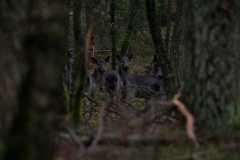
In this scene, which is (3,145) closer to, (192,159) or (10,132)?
(10,132)

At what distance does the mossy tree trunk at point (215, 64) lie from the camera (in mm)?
7652

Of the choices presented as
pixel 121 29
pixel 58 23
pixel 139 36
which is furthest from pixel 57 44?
pixel 139 36

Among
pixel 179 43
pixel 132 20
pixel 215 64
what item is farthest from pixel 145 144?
pixel 132 20

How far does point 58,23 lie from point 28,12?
0.31 metres

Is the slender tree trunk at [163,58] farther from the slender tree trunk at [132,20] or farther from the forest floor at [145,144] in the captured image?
the slender tree trunk at [132,20]

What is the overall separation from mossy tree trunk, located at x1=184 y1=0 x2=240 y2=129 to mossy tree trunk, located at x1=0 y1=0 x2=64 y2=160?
2.19m

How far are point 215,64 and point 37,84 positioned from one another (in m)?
2.53

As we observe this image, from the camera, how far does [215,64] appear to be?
7.66 metres

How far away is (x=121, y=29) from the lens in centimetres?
2744

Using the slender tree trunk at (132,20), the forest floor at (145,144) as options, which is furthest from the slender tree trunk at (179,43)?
the forest floor at (145,144)

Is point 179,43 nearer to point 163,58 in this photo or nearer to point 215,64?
point 163,58

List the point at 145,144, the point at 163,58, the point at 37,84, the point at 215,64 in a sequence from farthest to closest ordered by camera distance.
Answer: the point at 163,58, the point at 215,64, the point at 145,144, the point at 37,84

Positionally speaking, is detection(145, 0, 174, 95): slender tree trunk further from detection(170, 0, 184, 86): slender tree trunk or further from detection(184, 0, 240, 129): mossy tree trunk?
detection(170, 0, 184, 86): slender tree trunk

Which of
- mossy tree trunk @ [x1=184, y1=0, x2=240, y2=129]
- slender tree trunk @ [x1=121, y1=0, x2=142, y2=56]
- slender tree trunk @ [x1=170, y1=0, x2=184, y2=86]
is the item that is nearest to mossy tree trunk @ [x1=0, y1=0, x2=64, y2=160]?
mossy tree trunk @ [x1=184, y1=0, x2=240, y2=129]
